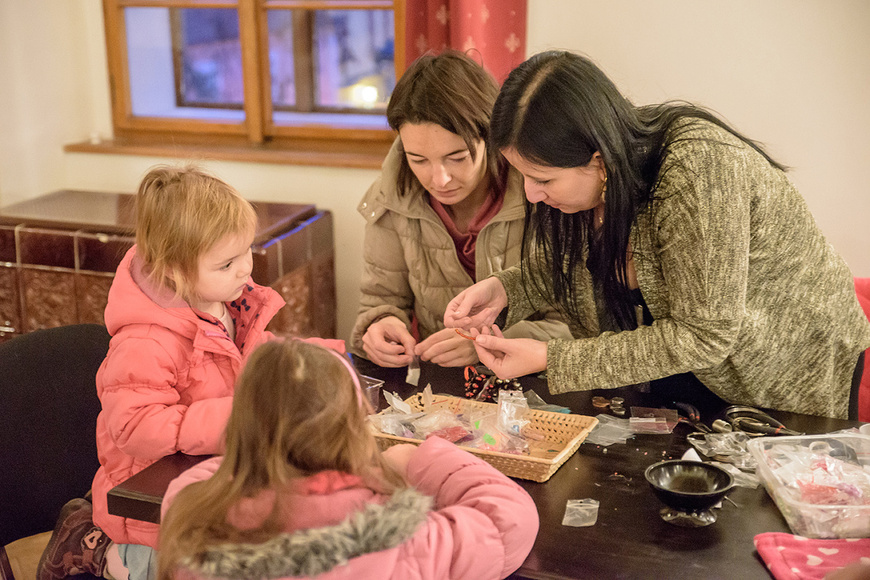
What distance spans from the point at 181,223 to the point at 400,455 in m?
0.61

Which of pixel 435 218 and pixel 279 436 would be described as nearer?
pixel 279 436

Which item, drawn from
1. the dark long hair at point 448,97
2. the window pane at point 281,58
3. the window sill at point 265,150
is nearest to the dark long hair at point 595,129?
the dark long hair at point 448,97

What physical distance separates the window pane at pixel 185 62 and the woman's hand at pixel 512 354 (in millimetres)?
2231

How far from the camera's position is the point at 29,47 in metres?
3.25

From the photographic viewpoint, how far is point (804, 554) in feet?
3.84

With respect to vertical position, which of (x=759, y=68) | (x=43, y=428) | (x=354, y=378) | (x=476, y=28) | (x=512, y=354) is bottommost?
(x=43, y=428)

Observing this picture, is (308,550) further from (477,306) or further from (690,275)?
(477,306)

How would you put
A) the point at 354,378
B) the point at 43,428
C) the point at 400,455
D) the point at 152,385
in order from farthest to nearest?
the point at 43,428 < the point at 152,385 < the point at 400,455 < the point at 354,378

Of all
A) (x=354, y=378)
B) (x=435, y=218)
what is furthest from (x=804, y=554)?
(x=435, y=218)

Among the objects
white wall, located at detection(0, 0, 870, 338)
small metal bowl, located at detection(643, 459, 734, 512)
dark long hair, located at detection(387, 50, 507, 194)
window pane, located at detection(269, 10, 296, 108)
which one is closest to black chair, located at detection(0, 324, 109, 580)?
A: dark long hair, located at detection(387, 50, 507, 194)

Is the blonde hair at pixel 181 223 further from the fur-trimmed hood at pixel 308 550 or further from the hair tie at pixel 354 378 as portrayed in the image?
the fur-trimmed hood at pixel 308 550

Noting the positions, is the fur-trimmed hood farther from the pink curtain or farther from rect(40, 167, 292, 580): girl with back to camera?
the pink curtain

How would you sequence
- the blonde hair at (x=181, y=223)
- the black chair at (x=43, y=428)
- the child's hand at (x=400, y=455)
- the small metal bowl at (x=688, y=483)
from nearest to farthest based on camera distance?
the small metal bowl at (x=688, y=483), the child's hand at (x=400, y=455), the blonde hair at (x=181, y=223), the black chair at (x=43, y=428)

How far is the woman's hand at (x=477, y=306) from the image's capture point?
71.3 inches
